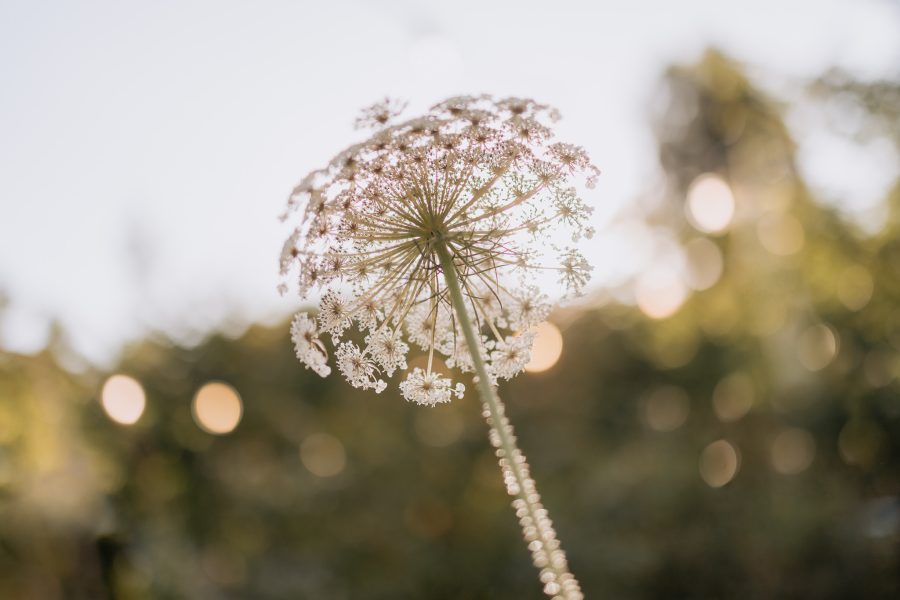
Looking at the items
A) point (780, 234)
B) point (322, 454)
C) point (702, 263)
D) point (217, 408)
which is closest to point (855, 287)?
point (780, 234)

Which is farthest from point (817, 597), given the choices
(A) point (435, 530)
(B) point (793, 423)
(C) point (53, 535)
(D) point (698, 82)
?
(D) point (698, 82)

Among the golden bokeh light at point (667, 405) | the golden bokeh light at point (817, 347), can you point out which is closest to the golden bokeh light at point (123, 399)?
the golden bokeh light at point (667, 405)

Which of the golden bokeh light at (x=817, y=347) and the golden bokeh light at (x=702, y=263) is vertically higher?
the golden bokeh light at (x=702, y=263)

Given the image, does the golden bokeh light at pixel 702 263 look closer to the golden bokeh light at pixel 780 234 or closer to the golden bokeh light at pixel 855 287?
the golden bokeh light at pixel 780 234

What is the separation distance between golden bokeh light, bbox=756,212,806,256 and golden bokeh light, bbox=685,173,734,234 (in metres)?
2.27

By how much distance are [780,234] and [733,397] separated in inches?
228

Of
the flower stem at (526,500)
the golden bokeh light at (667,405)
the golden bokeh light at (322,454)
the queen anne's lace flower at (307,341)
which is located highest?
the golden bokeh light at (322,454)

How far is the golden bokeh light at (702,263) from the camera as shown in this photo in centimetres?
2319

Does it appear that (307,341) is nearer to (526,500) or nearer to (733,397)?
(526,500)

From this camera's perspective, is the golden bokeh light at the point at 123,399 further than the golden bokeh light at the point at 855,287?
Yes

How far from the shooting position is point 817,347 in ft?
62.8

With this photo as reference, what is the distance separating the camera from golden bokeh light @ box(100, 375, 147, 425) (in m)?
18.9

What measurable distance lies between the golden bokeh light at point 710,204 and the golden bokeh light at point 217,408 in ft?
53.3

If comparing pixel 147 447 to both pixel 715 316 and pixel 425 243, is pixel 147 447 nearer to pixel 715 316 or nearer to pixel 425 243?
pixel 715 316
